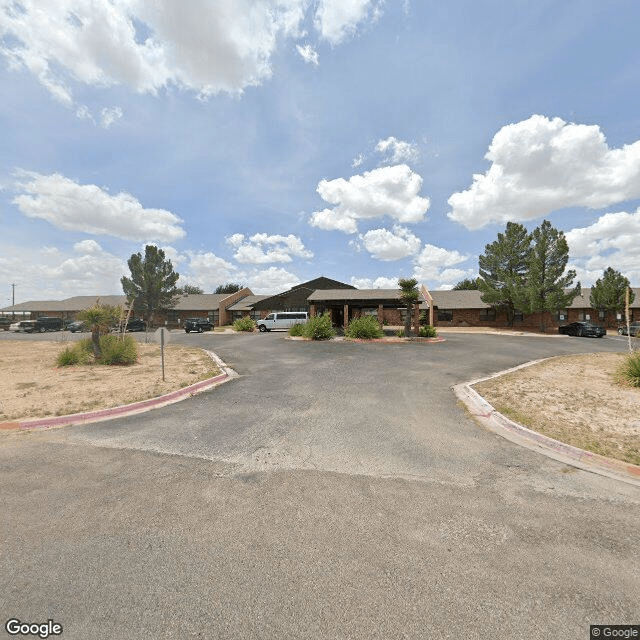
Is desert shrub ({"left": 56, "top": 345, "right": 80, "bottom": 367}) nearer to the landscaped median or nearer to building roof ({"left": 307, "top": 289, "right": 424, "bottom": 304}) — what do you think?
the landscaped median

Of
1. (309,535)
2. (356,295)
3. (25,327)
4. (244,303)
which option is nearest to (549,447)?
(309,535)

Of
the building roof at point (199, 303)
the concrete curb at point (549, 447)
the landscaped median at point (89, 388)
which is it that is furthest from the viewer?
the building roof at point (199, 303)

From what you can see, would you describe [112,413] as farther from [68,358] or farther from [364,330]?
[364,330]

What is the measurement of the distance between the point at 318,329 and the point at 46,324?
4147 cm

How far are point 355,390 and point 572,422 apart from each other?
17.0 ft

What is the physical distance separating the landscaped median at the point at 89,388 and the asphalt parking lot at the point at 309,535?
122 cm

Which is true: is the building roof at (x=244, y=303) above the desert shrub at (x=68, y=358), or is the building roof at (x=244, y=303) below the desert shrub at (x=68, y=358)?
above

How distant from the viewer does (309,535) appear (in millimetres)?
3105

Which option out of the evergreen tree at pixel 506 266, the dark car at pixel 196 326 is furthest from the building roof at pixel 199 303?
the evergreen tree at pixel 506 266

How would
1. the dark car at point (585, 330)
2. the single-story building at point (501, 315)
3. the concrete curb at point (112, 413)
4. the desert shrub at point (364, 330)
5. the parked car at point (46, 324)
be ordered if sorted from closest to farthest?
the concrete curb at point (112, 413), the desert shrub at point (364, 330), the dark car at point (585, 330), the single-story building at point (501, 315), the parked car at point (46, 324)

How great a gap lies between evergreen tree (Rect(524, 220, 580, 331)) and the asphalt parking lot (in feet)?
109

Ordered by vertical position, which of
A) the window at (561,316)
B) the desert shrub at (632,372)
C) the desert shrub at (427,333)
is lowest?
the desert shrub at (632,372)

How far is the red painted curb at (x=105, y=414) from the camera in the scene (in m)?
6.32

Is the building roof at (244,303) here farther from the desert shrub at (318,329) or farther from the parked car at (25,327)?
the parked car at (25,327)
